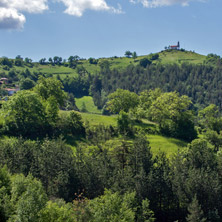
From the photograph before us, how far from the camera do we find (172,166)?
51.8m

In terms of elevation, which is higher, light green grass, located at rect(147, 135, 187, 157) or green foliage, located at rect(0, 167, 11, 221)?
green foliage, located at rect(0, 167, 11, 221)

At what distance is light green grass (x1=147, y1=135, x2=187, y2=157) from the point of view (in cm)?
7438

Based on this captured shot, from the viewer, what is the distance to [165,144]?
78.9 metres

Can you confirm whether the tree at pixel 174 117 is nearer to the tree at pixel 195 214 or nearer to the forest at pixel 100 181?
the forest at pixel 100 181

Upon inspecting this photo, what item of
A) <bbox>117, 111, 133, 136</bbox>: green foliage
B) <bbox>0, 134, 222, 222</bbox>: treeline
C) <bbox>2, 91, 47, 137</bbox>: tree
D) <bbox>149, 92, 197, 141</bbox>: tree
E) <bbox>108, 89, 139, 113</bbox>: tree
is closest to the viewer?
<bbox>0, 134, 222, 222</bbox>: treeline

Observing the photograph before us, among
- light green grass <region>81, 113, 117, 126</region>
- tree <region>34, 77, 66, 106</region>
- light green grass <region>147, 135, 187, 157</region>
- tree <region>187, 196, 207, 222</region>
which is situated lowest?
tree <region>187, 196, 207, 222</region>

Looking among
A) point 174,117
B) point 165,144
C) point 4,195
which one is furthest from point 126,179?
point 174,117

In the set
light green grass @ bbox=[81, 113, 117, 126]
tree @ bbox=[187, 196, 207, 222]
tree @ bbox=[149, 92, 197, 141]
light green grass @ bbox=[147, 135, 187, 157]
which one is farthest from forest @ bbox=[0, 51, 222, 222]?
tree @ bbox=[149, 92, 197, 141]

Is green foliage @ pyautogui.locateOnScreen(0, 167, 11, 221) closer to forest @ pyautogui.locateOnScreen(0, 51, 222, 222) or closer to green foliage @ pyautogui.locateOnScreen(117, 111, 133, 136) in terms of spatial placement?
forest @ pyautogui.locateOnScreen(0, 51, 222, 222)

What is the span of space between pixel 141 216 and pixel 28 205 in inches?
714

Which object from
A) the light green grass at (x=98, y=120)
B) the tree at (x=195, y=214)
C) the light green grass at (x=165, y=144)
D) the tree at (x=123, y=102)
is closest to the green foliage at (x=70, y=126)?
the light green grass at (x=98, y=120)

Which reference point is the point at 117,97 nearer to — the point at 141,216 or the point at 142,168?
the point at 142,168

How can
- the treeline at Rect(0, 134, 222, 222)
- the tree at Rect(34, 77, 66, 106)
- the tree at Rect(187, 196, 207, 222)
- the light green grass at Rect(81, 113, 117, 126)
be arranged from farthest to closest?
1. the light green grass at Rect(81, 113, 117, 126)
2. the tree at Rect(34, 77, 66, 106)
3. the treeline at Rect(0, 134, 222, 222)
4. the tree at Rect(187, 196, 207, 222)

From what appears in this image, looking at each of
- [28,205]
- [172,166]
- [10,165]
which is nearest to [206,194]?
[172,166]
